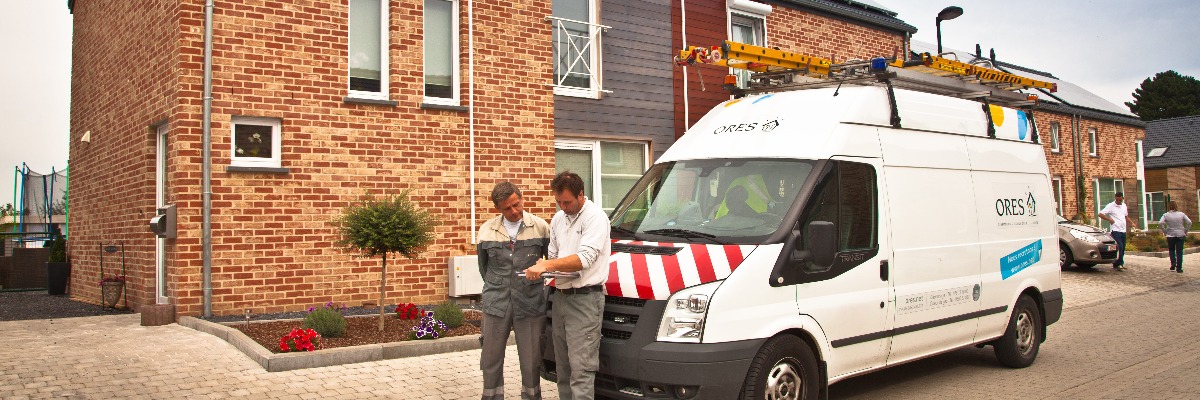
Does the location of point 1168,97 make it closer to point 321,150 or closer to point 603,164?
point 603,164

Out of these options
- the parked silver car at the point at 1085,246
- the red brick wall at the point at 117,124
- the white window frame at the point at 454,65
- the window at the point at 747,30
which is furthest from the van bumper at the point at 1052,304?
the red brick wall at the point at 117,124

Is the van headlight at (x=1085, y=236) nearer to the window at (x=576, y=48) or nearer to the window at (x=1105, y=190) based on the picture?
the window at (x=576, y=48)

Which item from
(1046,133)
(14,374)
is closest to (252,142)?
(14,374)

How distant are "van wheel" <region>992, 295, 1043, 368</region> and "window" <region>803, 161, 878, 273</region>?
251cm

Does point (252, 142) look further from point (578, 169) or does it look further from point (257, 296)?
point (578, 169)

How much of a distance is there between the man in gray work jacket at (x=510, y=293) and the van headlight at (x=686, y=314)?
95 centimetres

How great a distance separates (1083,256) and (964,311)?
39.6 feet

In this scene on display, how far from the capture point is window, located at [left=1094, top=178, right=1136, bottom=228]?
30344 millimetres

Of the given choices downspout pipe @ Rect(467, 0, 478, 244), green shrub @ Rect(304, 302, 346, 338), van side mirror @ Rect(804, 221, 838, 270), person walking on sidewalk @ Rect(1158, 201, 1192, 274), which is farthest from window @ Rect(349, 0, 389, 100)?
person walking on sidewalk @ Rect(1158, 201, 1192, 274)

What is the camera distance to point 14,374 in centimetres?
708

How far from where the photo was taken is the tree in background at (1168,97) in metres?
73.8

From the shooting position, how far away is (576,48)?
1327 centimetres

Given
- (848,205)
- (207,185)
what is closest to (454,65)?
(207,185)

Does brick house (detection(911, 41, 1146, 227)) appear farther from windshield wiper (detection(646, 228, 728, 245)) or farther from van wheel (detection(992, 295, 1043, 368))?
windshield wiper (detection(646, 228, 728, 245))
